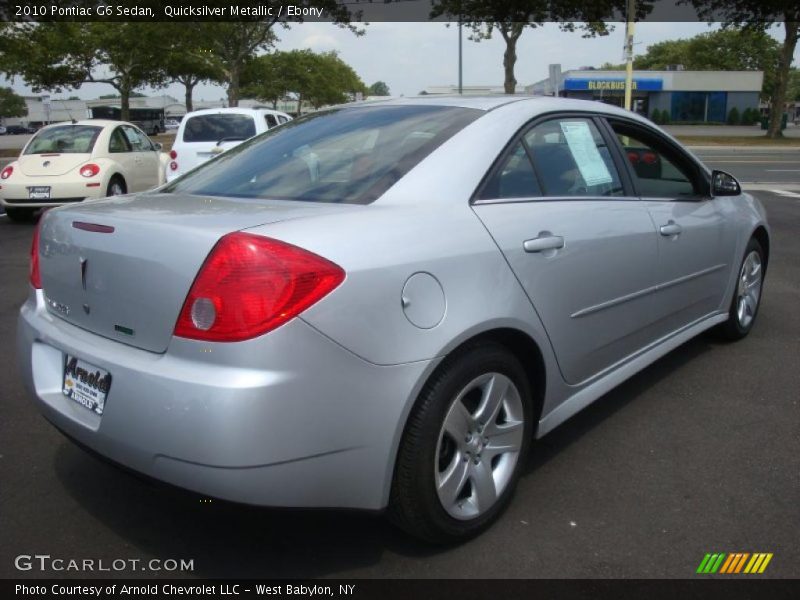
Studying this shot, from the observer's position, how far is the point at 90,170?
10547mm

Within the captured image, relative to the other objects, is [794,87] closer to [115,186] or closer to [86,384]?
[115,186]

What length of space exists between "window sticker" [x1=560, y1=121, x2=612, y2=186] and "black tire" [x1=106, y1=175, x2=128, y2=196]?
8912 mm

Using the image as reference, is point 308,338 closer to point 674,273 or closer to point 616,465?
point 616,465

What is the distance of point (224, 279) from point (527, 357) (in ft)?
4.08

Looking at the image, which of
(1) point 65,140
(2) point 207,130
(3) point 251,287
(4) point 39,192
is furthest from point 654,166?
(1) point 65,140

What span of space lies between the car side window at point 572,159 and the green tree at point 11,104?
123 m

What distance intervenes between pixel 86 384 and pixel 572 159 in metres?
2.15

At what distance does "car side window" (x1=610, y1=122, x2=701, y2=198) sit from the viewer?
3643 millimetres

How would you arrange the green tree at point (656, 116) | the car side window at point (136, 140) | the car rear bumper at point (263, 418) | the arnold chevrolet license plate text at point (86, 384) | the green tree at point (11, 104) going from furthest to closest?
the green tree at point (11, 104) → the green tree at point (656, 116) → the car side window at point (136, 140) → the arnold chevrolet license plate text at point (86, 384) → the car rear bumper at point (263, 418)

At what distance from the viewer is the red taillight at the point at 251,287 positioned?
6.56 ft

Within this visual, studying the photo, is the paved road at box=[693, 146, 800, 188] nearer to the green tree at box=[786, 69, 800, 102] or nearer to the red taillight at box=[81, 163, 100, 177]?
the red taillight at box=[81, 163, 100, 177]

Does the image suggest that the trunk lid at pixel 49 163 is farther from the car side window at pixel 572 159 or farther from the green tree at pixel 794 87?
the green tree at pixel 794 87

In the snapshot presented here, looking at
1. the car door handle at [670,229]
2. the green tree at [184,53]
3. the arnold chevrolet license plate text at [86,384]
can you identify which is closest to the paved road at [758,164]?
the car door handle at [670,229]

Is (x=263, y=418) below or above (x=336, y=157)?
below
